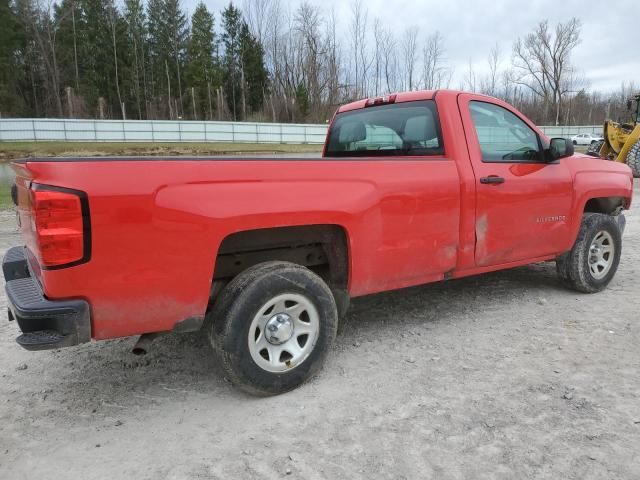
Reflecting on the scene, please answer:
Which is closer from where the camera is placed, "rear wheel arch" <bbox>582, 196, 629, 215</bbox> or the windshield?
the windshield

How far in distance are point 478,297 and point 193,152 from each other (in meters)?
27.7

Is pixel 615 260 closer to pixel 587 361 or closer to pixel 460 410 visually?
pixel 587 361

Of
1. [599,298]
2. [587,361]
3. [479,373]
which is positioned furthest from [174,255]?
[599,298]

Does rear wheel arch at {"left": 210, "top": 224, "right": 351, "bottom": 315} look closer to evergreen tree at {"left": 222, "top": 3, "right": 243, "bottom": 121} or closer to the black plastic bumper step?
the black plastic bumper step

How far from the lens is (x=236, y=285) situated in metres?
2.99

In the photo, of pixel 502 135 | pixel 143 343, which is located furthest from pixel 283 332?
pixel 502 135

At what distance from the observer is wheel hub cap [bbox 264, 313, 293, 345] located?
10.1 ft

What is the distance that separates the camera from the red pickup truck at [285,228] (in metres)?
2.48

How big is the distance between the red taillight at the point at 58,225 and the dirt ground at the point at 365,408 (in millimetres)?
1013

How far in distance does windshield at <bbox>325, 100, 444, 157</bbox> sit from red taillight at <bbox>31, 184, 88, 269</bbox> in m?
2.64

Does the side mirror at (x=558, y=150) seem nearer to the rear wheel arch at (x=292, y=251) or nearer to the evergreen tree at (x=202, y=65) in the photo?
the rear wheel arch at (x=292, y=251)

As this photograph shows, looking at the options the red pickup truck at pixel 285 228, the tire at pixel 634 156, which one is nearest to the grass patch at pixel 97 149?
the tire at pixel 634 156

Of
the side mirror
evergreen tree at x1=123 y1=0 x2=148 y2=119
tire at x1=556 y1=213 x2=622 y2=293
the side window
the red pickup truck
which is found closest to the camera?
the red pickup truck

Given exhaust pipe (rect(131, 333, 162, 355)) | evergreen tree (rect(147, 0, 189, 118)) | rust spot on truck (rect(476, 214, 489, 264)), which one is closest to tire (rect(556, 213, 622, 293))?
rust spot on truck (rect(476, 214, 489, 264))
